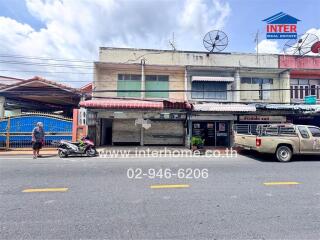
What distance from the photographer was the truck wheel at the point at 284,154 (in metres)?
9.26

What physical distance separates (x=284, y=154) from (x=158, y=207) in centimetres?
796

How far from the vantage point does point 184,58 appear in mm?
15570

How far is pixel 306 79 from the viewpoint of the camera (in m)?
16.5

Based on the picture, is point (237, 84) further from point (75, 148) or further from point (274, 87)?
point (75, 148)

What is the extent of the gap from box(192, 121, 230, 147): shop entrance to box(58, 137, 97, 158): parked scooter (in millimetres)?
8211

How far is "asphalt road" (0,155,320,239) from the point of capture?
3.07 m

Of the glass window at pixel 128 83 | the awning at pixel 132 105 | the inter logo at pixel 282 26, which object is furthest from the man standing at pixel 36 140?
the inter logo at pixel 282 26

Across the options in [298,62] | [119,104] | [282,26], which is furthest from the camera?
[282,26]

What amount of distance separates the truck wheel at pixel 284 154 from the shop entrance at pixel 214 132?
20.4ft

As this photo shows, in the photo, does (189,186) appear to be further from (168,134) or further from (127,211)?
(168,134)

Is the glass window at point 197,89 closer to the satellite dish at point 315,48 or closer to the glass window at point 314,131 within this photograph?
the glass window at point 314,131

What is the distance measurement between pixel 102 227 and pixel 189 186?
2748mm

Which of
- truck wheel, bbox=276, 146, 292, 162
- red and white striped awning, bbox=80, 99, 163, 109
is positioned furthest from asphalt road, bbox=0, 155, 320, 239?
red and white striped awning, bbox=80, 99, 163, 109

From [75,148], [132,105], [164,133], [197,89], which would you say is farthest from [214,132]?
[75,148]
